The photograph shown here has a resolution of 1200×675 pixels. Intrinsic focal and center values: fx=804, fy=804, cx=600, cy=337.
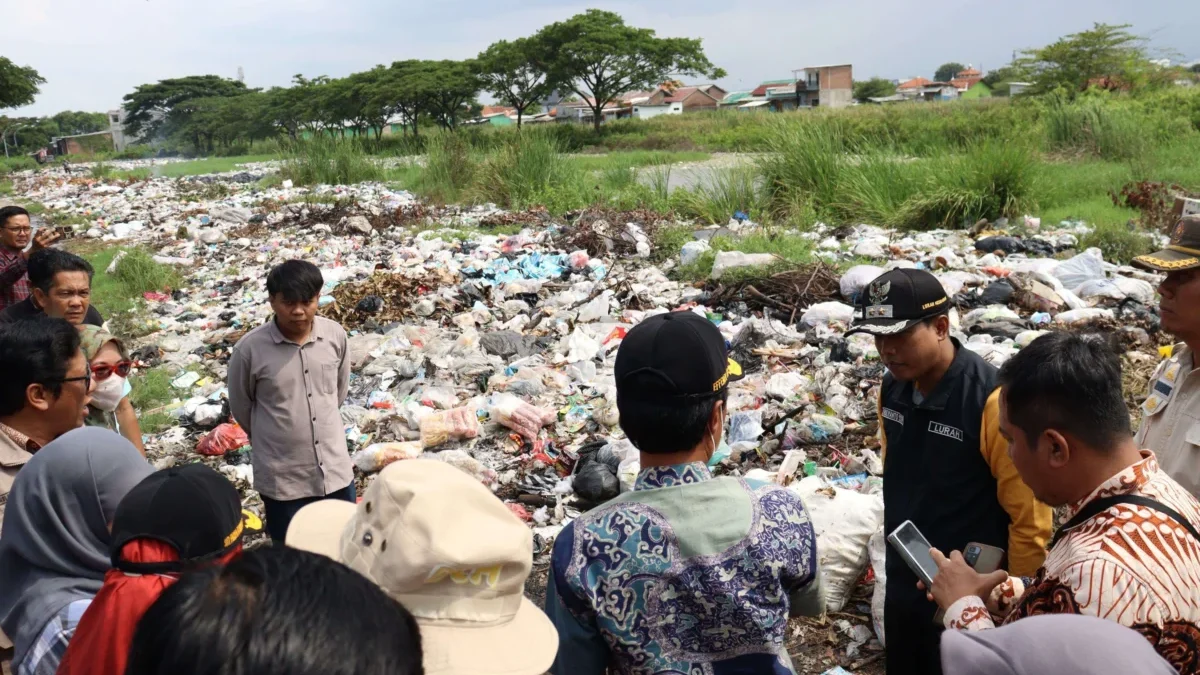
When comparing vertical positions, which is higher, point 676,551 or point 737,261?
point 676,551

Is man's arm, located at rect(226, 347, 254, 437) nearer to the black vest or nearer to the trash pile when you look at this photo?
the trash pile

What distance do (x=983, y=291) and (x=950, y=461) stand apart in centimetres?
516

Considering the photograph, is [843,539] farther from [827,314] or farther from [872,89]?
[872,89]

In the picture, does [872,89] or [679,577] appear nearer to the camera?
[679,577]

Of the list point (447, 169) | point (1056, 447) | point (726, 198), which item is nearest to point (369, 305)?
point (726, 198)

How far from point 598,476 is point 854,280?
3.50 metres

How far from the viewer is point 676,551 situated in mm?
1373

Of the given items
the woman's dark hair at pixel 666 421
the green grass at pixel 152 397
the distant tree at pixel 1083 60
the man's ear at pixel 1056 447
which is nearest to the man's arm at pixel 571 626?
the woman's dark hair at pixel 666 421

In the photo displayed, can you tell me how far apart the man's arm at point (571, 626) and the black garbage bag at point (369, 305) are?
22.3 ft

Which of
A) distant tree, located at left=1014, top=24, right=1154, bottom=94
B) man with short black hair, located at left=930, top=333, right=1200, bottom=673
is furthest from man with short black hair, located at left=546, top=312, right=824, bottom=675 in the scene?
distant tree, located at left=1014, top=24, right=1154, bottom=94

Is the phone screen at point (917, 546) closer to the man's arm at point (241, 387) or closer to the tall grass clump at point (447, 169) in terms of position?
the man's arm at point (241, 387)

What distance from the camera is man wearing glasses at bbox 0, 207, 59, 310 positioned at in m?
4.30

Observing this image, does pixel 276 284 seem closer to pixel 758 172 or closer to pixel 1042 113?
pixel 758 172

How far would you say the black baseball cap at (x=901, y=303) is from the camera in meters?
2.19
